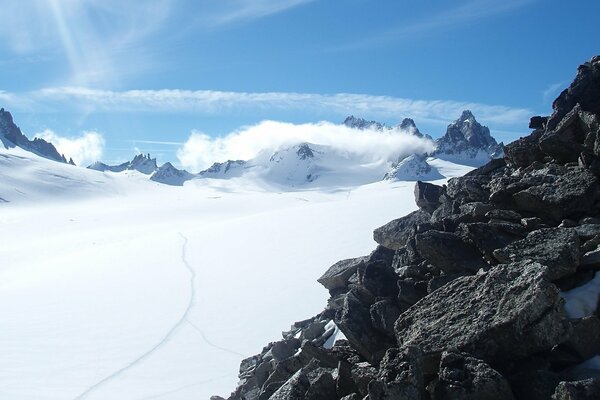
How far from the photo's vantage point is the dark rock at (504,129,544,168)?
536 inches

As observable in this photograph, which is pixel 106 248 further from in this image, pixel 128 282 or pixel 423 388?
pixel 423 388

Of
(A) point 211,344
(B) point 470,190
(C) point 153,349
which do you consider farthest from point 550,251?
(C) point 153,349

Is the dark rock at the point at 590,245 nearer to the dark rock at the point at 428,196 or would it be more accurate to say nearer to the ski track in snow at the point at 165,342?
the dark rock at the point at 428,196

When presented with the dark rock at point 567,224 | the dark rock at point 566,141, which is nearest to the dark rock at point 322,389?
the dark rock at point 567,224

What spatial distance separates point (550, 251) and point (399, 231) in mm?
7033

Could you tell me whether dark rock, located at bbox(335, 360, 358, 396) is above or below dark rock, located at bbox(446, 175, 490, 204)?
below

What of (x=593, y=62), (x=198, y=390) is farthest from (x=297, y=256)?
(x=593, y=62)

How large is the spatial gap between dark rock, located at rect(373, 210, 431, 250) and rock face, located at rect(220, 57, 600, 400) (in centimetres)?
93

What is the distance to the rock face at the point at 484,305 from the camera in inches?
263

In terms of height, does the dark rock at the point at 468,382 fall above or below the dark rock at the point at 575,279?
below

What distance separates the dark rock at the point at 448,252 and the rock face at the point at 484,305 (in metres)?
0.02

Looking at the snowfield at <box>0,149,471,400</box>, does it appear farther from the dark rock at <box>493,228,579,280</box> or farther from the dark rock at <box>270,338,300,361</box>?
the dark rock at <box>493,228,579,280</box>

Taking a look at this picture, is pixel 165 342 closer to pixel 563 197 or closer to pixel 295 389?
pixel 295 389

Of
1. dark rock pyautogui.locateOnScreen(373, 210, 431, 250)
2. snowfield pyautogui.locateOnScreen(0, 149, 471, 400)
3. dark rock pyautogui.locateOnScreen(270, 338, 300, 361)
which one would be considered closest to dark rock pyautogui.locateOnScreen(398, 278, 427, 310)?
dark rock pyautogui.locateOnScreen(270, 338, 300, 361)
